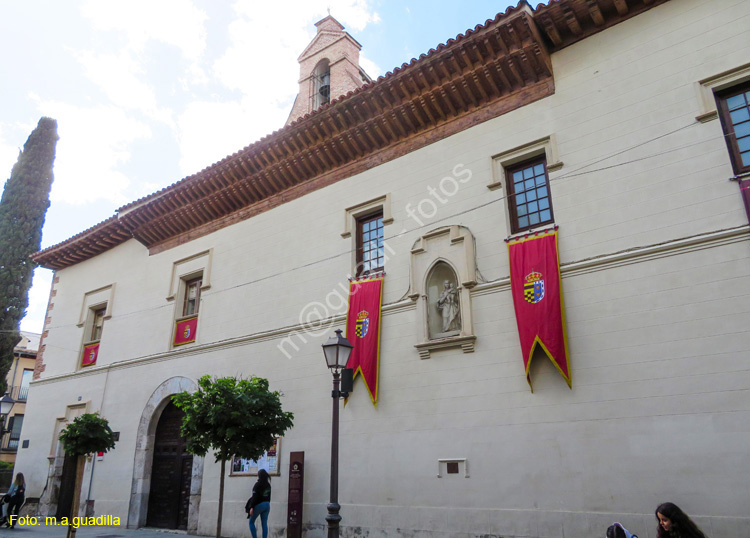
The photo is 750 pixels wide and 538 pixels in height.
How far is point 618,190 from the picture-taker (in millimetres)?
8602

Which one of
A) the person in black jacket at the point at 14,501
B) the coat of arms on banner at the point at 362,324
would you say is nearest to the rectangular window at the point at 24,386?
the person in black jacket at the point at 14,501

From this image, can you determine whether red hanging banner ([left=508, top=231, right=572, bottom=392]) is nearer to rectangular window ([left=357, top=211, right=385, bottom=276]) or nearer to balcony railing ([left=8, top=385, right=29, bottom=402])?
rectangular window ([left=357, top=211, right=385, bottom=276])

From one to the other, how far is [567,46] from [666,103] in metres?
2.20

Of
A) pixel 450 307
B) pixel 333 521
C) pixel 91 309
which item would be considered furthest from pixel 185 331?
pixel 333 521

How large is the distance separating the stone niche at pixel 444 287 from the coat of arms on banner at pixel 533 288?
976 mm

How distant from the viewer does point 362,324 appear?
10688 mm

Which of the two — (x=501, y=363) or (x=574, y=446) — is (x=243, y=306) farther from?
(x=574, y=446)

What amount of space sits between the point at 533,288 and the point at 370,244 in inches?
154

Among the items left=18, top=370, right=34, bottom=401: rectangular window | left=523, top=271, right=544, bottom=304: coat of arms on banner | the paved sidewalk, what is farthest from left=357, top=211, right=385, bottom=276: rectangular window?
left=18, top=370, right=34, bottom=401: rectangular window

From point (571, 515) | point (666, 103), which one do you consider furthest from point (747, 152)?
point (571, 515)

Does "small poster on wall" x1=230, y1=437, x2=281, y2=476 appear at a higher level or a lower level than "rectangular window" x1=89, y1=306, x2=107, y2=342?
lower

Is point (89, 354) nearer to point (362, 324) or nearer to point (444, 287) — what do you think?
point (362, 324)

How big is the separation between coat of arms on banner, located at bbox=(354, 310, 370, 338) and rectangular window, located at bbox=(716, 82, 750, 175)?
630cm

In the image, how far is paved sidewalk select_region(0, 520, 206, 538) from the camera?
38.9ft
